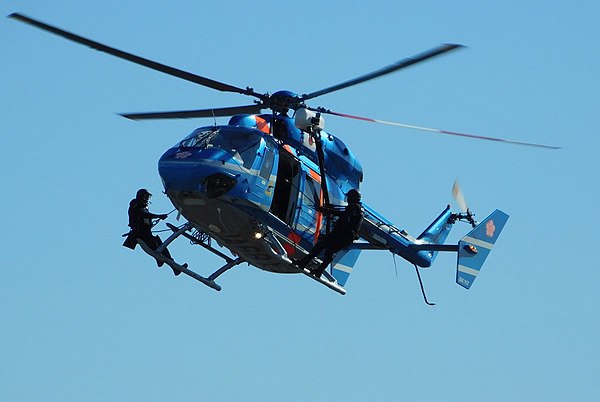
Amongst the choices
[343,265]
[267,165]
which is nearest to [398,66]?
[267,165]

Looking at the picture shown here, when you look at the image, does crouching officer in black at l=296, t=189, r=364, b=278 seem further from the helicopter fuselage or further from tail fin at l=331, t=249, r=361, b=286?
tail fin at l=331, t=249, r=361, b=286

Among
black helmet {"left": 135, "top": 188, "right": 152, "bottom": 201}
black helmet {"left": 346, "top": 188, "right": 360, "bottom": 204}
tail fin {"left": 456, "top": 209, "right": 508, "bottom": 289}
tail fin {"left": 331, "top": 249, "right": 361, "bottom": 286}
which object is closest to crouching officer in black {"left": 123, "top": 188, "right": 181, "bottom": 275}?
black helmet {"left": 135, "top": 188, "right": 152, "bottom": 201}

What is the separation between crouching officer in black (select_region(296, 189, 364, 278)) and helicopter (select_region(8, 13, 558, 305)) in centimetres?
33

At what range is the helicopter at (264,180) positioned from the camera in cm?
1945

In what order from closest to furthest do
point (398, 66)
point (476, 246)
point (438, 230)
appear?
point (398, 66), point (476, 246), point (438, 230)

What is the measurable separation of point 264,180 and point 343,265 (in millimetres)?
4453

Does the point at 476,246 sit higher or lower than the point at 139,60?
higher

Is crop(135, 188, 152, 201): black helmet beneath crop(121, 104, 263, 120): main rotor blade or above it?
beneath

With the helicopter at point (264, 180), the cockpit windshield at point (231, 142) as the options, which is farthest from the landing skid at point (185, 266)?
the cockpit windshield at point (231, 142)

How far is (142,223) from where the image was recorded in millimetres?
20891

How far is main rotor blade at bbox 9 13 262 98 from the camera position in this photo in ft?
60.5

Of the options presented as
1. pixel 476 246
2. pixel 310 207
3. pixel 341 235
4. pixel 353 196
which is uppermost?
pixel 476 246

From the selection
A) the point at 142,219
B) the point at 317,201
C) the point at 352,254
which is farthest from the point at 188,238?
the point at 352,254

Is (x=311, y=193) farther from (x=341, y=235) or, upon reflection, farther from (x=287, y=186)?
(x=341, y=235)
